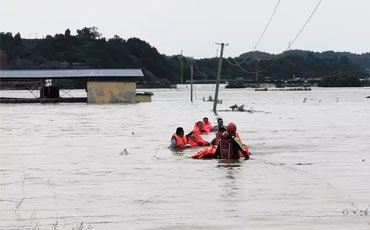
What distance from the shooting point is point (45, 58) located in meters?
185

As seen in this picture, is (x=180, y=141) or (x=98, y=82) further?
(x=98, y=82)

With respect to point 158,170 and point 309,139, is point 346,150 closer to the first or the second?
point 309,139

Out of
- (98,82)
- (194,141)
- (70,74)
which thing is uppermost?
(70,74)

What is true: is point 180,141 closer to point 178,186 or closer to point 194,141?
point 194,141

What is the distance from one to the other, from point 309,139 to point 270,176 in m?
13.9

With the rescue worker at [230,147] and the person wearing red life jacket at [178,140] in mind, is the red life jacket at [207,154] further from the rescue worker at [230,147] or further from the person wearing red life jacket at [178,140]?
the person wearing red life jacket at [178,140]

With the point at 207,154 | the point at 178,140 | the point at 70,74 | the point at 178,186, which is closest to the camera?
the point at 178,186

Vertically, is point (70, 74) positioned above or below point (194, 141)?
above

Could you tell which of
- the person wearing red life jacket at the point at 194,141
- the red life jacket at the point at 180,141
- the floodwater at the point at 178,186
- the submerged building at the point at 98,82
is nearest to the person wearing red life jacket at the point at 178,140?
the red life jacket at the point at 180,141

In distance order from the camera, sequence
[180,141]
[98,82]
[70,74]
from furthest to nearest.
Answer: [70,74] → [98,82] → [180,141]

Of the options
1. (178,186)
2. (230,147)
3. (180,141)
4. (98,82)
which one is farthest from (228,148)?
(98,82)

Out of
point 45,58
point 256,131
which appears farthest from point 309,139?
point 45,58

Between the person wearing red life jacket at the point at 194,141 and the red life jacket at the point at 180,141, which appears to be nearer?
the red life jacket at the point at 180,141

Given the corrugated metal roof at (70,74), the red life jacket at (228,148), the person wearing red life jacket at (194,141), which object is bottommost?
the person wearing red life jacket at (194,141)
